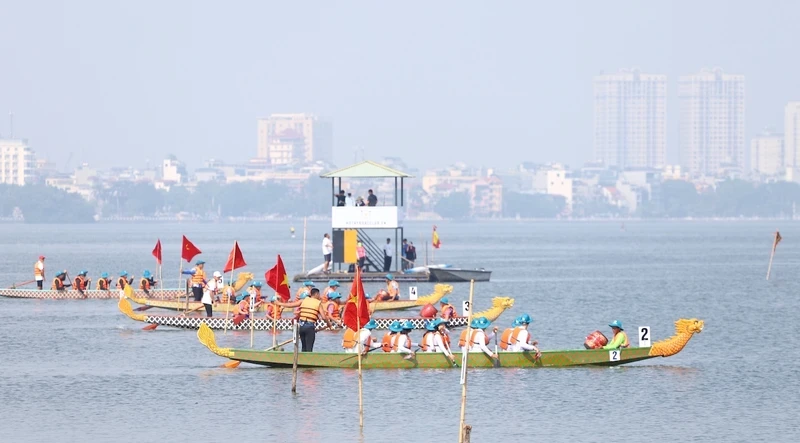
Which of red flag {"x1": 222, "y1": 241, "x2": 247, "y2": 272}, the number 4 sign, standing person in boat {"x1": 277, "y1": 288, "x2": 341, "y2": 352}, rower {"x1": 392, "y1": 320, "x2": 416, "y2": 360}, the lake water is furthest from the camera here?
red flag {"x1": 222, "y1": 241, "x2": 247, "y2": 272}

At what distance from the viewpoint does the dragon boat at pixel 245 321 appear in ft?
159

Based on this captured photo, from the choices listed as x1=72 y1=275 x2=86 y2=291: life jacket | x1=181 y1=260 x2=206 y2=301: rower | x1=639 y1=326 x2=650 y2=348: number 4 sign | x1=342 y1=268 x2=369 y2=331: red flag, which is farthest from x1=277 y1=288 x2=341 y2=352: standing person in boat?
x1=72 y1=275 x2=86 y2=291: life jacket

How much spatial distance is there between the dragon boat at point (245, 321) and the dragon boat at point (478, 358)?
7.47 metres

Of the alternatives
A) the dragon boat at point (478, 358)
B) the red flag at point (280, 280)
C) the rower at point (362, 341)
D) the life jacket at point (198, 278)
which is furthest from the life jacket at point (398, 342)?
the life jacket at point (198, 278)

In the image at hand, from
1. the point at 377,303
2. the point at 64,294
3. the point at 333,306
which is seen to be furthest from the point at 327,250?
the point at 333,306

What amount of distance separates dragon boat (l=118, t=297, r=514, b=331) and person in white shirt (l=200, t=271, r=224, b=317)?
2.54 feet

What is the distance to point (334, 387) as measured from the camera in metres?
37.1

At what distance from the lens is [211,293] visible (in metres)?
53.3

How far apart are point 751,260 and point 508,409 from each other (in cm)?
9347

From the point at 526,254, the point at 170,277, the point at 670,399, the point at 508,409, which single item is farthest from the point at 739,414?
the point at 526,254

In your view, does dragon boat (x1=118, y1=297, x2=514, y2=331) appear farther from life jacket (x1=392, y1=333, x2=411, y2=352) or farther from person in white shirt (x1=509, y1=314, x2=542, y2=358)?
life jacket (x1=392, y1=333, x2=411, y2=352)

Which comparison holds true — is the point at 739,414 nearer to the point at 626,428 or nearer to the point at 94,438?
the point at 626,428

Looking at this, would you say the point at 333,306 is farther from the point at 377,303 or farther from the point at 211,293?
the point at 377,303

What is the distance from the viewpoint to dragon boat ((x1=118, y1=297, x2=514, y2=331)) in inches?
1905
